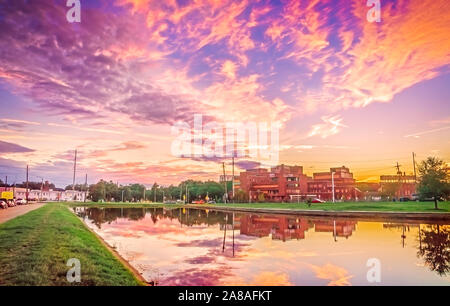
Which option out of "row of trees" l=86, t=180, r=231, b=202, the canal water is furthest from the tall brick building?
the canal water

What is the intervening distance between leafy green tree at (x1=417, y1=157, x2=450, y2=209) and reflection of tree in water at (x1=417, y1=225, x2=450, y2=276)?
2045 centimetres

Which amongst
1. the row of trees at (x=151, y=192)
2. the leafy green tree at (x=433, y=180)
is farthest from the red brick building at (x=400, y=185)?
the row of trees at (x=151, y=192)

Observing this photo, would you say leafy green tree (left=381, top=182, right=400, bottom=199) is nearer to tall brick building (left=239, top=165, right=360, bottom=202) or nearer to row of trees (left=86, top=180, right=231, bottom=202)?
tall brick building (left=239, top=165, right=360, bottom=202)

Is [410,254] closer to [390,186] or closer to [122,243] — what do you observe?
[122,243]

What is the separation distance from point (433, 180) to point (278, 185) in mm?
71891

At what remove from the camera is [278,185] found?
372 ft

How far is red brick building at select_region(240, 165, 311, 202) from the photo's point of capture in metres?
112

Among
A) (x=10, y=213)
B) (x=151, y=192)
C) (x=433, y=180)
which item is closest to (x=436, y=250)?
(x=433, y=180)

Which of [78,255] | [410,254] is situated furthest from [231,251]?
[410,254]

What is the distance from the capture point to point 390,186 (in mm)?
101688

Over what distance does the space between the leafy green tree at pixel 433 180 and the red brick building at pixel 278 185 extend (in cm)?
6471

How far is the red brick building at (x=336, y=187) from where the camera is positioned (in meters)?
Answer: 116

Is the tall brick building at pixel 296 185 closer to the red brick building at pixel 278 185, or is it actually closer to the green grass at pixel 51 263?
the red brick building at pixel 278 185
